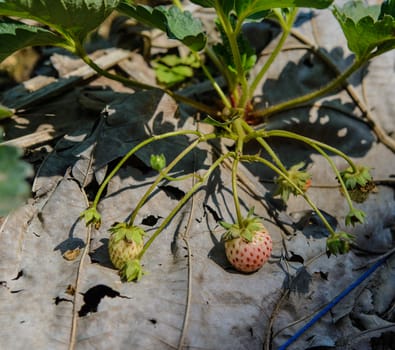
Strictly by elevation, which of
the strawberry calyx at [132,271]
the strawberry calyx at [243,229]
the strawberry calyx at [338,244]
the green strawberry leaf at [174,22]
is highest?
the green strawberry leaf at [174,22]

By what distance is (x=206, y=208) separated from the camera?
2.16m

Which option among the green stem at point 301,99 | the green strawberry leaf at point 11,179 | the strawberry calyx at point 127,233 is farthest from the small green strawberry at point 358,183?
the green strawberry leaf at point 11,179

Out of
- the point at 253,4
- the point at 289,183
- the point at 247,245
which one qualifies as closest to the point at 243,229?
the point at 247,245

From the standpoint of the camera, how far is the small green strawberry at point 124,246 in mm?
1853

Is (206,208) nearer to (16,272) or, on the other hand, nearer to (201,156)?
(201,156)

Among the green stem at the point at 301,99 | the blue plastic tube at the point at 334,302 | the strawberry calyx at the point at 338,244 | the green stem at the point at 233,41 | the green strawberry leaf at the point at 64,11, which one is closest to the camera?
the green strawberry leaf at the point at 64,11

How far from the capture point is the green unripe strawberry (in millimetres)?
1853

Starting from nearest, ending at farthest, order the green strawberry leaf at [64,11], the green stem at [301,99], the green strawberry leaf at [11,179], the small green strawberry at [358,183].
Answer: the green strawberry leaf at [11,179], the green strawberry leaf at [64,11], the small green strawberry at [358,183], the green stem at [301,99]

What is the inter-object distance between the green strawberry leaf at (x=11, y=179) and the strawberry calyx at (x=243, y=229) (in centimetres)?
91

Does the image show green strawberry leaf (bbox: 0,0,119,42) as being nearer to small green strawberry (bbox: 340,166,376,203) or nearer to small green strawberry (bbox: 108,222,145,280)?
small green strawberry (bbox: 108,222,145,280)

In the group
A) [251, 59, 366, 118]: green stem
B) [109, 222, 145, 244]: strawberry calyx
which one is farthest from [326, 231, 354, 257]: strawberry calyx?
[251, 59, 366, 118]: green stem

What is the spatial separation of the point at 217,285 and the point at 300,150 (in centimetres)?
91

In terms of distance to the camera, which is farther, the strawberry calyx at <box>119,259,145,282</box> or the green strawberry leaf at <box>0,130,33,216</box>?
the strawberry calyx at <box>119,259,145,282</box>

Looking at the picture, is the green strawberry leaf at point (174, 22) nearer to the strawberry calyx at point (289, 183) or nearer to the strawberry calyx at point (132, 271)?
the strawberry calyx at point (289, 183)
